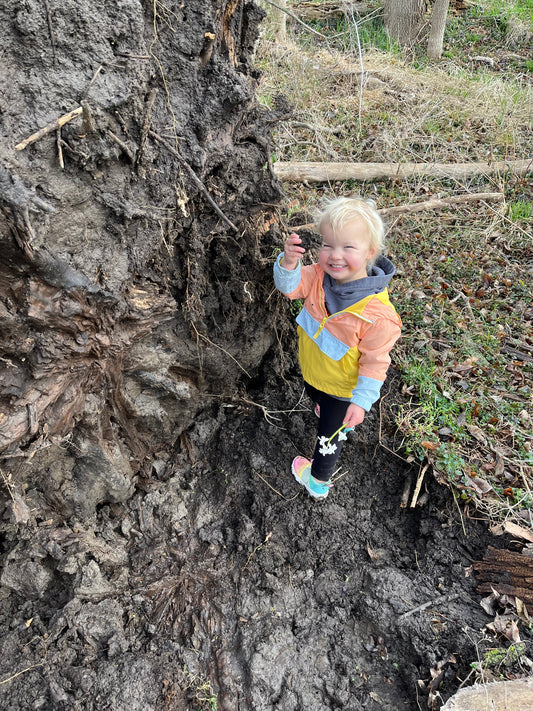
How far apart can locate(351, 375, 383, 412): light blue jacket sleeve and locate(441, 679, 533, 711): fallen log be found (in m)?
1.39

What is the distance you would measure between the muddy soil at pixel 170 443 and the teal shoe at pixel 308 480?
3.6 inches

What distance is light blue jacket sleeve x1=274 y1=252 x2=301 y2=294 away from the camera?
9.13 feet

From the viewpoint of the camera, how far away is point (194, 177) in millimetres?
2523

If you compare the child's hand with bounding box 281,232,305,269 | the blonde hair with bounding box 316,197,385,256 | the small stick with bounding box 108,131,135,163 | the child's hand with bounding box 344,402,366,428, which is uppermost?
the small stick with bounding box 108,131,135,163

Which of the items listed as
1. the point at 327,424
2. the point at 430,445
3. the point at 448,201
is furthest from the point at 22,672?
the point at 448,201

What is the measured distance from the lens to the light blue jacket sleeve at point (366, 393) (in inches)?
→ 102

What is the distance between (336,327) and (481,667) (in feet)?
6.06

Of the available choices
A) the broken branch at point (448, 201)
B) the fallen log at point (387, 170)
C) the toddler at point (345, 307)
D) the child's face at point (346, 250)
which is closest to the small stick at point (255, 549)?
the toddler at point (345, 307)

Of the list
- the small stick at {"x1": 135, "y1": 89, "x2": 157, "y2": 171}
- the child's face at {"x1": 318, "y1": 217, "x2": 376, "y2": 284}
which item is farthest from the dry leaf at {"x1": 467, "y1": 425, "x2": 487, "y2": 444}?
the small stick at {"x1": 135, "y1": 89, "x2": 157, "y2": 171}

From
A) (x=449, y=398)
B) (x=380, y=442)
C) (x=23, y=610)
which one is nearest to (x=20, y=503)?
(x=23, y=610)

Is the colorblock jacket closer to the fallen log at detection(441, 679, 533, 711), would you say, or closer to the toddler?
the toddler

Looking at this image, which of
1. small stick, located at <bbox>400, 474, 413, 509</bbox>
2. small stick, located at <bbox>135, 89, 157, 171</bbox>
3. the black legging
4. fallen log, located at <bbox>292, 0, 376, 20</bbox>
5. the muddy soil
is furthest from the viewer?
fallen log, located at <bbox>292, 0, 376, 20</bbox>

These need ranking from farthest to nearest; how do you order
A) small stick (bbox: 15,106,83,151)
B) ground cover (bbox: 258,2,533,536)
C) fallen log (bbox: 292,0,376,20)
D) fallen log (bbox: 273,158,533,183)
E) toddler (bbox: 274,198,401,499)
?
fallen log (bbox: 292,0,376,20) → fallen log (bbox: 273,158,533,183) → ground cover (bbox: 258,2,533,536) → toddler (bbox: 274,198,401,499) → small stick (bbox: 15,106,83,151)

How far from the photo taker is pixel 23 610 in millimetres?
2789
